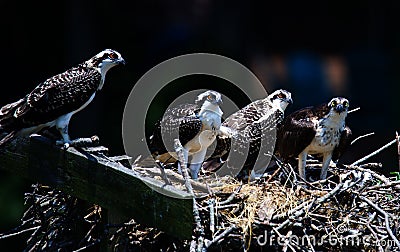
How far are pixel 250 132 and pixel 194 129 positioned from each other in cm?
33

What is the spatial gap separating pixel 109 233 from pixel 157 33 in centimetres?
692

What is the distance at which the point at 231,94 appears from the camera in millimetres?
9812

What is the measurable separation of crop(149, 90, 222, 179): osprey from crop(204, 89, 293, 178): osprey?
13 centimetres

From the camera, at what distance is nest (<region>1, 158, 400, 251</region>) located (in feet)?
13.4

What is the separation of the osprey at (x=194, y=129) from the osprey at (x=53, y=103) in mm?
488

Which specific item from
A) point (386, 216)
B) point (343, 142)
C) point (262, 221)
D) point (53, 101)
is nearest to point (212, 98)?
point (343, 142)

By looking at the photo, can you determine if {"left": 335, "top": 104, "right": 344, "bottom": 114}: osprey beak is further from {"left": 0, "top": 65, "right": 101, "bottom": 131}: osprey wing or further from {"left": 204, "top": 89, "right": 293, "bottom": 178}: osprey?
{"left": 0, "top": 65, "right": 101, "bottom": 131}: osprey wing

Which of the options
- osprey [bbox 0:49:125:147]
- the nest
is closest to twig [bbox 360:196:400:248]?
the nest

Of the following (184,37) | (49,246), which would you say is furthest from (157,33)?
(49,246)

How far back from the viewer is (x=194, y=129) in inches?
204

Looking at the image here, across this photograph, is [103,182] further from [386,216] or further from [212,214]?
[386,216]

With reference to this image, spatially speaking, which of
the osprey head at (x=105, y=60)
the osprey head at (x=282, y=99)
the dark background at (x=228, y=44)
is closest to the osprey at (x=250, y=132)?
the osprey head at (x=282, y=99)

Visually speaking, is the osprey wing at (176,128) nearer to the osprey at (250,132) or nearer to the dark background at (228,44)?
the osprey at (250,132)

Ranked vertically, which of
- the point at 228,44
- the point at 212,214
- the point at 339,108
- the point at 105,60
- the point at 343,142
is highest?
the point at 105,60
